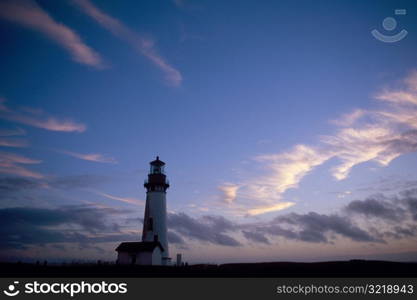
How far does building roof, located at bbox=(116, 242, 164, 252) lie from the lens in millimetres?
43753

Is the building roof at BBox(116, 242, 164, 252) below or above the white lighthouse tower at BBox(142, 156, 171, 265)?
below

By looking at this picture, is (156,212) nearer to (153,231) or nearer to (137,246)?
(153,231)

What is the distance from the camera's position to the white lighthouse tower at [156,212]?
154 ft

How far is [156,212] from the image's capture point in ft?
156

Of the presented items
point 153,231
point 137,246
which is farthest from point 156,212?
point 137,246

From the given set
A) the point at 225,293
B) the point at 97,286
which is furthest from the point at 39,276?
the point at 225,293

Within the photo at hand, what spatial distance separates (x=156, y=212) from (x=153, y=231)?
2.62 m

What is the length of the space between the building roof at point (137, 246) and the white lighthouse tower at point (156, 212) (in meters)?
1.74

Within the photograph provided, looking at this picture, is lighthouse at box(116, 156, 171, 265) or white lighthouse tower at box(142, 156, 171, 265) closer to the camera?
lighthouse at box(116, 156, 171, 265)

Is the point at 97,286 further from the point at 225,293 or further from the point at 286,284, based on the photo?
the point at 286,284

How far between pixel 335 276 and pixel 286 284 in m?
5.07

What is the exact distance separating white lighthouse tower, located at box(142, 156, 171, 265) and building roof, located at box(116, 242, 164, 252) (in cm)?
174

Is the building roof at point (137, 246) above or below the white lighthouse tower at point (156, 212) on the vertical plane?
below

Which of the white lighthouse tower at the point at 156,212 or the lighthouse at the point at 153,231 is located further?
the white lighthouse tower at the point at 156,212
